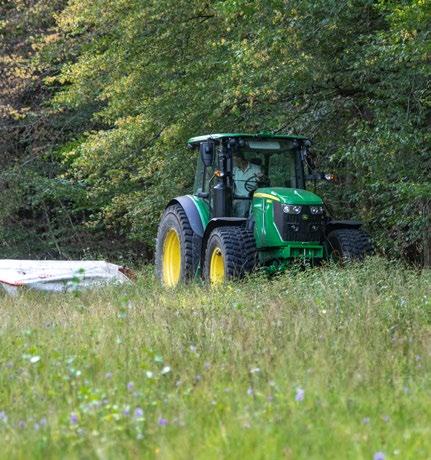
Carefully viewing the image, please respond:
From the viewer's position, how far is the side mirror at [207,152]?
44.2ft

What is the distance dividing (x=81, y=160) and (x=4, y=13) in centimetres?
792

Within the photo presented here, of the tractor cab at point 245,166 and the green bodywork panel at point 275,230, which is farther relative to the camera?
the tractor cab at point 245,166

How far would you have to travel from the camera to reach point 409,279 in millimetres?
10695

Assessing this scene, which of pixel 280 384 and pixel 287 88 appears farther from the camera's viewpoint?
pixel 287 88

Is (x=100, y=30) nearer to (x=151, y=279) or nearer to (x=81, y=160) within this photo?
(x=81, y=160)

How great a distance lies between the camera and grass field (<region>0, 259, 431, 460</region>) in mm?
5234

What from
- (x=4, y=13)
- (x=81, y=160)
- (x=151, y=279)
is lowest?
(x=151, y=279)

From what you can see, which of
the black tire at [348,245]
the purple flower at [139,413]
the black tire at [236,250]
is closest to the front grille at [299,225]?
the black tire at [348,245]

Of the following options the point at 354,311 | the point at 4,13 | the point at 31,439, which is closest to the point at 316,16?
the point at 354,311

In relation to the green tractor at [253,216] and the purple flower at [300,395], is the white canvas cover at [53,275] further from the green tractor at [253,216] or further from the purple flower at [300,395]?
the purple flower at [300,395]

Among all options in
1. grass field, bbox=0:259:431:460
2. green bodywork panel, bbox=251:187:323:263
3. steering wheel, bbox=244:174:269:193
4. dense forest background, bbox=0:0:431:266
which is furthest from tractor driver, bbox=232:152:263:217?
grass field, bbox=0:259:431:460

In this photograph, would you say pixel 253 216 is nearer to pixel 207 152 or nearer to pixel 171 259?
pixel 207 152

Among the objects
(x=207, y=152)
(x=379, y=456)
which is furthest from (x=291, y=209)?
(x=379, y=456)

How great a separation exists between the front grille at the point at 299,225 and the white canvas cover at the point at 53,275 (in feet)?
8.02
